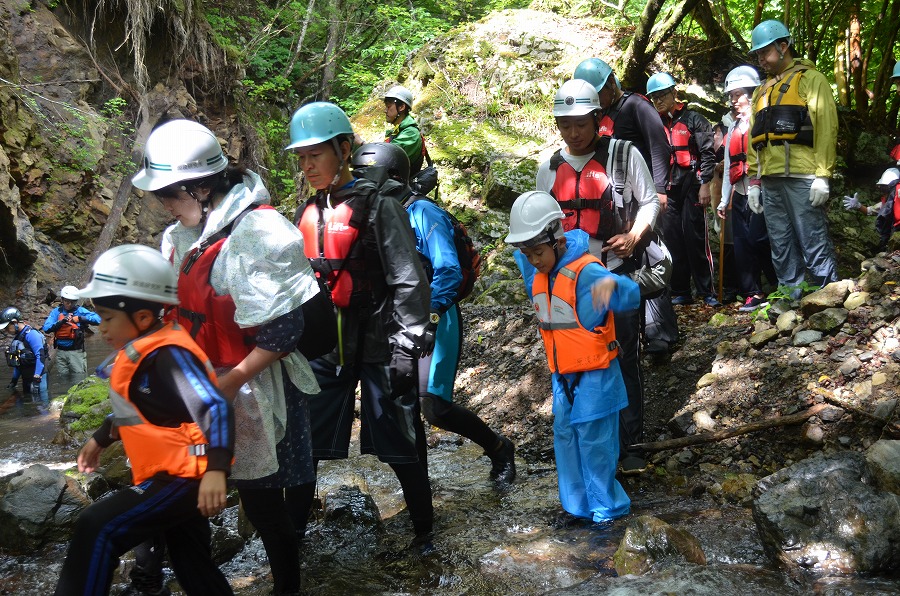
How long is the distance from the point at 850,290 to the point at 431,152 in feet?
22.5

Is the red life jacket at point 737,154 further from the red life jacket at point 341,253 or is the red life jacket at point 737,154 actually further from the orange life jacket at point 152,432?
the orange life jacket at point 152,432

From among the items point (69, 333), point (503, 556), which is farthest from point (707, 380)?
point (69, 333)

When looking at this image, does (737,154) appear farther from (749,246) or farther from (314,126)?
(314,126)

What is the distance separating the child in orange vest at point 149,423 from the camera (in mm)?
2533

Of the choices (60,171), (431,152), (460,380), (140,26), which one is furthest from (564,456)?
(60,171)

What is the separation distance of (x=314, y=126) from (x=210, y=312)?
3.60ft

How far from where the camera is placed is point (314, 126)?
11.6 feet

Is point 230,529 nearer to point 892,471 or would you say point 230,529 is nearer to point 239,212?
point 239,212

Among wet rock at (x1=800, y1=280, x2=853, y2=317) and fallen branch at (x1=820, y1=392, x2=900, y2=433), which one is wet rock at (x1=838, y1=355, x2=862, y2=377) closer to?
fallen branch at (x1=820, y1=392, x2=900, y2=433)

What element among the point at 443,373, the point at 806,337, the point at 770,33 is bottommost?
the point at 806,337

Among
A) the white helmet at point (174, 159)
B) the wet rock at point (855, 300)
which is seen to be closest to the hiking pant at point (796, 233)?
the wet rock at point (855, 300)

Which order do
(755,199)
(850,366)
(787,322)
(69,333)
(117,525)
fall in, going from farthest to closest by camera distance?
1. (69,333)
2. (755,199)
3. (787,322)
4. (850,366)
5. (117,525)

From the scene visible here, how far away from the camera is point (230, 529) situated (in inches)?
178

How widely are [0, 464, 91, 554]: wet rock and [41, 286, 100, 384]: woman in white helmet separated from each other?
924 cm
